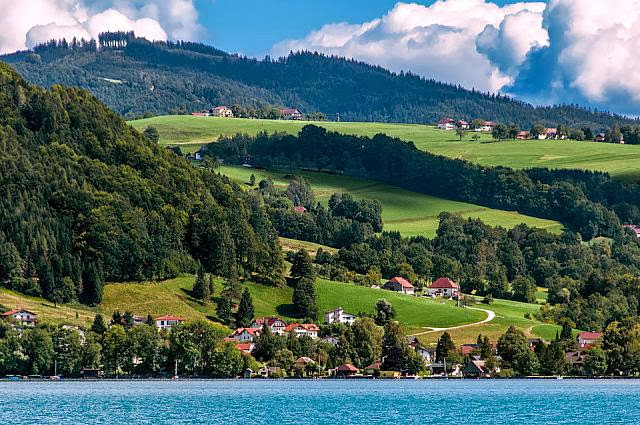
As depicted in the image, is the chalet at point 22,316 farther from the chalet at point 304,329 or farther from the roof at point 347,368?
the roof at point 347,368

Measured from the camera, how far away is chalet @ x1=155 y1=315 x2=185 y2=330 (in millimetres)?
183150

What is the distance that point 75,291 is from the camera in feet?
640

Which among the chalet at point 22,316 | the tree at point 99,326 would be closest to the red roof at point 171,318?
the tree at point 99,326

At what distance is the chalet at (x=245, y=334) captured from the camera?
610 ft

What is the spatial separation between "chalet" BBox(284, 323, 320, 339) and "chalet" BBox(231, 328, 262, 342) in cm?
557

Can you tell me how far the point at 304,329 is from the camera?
637 feet

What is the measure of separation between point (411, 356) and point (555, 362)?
63.9ft

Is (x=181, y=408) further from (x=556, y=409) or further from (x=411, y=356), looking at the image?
(x=411, y=356)

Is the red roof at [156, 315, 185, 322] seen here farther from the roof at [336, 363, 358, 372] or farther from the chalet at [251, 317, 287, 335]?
the roof at [336, 363, 358, 372]

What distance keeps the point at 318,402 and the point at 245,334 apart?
224 feet

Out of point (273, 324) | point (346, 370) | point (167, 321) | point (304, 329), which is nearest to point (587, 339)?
point (346, 370)

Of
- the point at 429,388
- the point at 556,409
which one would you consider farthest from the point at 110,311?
the point at 556,409

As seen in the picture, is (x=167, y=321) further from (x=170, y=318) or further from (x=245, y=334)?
(x=245, y=334)

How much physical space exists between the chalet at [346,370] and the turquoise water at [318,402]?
16016 millimetres
